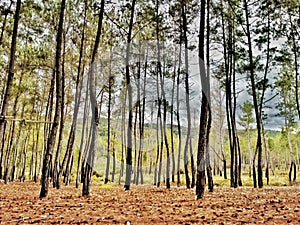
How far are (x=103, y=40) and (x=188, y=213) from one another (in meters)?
13.9

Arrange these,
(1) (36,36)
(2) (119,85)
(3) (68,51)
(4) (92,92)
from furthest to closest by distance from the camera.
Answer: (2) (119,85) → (3) (68,51) → (1) (36,36) → (4) (92,92)

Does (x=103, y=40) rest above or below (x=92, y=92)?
above

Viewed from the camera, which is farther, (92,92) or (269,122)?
(269,122)

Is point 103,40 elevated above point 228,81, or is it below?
above

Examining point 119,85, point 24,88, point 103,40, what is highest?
point 103,40

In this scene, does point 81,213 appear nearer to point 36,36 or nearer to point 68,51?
point 36,36

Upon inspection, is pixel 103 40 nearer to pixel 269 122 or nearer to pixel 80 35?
pixel 80 35

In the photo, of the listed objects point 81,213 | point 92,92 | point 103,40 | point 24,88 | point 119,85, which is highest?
point 103,40

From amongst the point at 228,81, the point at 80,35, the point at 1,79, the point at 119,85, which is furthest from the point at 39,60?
the point at 228,81

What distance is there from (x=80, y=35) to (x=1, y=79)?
6.54 m

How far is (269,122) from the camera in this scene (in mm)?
24094

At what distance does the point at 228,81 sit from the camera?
51.9ft

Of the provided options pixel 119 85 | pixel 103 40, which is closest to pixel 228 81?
pixel 103 40

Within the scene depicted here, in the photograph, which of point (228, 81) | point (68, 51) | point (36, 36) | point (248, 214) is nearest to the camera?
point (248, 214)
